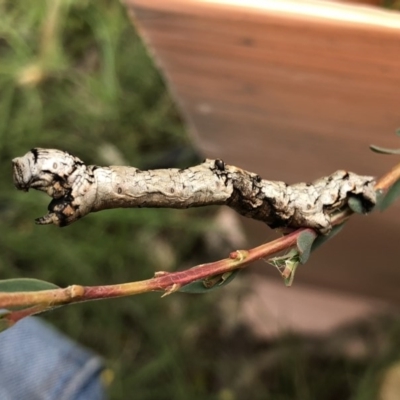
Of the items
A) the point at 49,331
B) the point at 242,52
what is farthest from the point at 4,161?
the point at 242,52

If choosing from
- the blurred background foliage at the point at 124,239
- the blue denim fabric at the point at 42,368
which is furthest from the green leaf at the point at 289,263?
the blurred background foliage at the point at 124,239

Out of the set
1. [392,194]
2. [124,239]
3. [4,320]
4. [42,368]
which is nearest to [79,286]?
[4,320]

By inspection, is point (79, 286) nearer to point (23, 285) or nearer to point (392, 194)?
point (23, 285)

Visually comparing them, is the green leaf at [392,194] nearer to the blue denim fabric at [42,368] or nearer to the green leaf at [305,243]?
the green leaf at [305,243]

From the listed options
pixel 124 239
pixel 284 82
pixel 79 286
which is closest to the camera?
pixel 79 286

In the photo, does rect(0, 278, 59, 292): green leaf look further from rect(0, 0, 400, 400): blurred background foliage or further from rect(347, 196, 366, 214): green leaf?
rect(0, 0, 400, 400): blurred background foliage

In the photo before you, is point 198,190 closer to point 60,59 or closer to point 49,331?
point 49,331

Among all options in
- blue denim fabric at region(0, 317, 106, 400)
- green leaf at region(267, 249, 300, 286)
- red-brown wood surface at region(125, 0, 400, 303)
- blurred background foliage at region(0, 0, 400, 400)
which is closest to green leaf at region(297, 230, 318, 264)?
green leaf at region(267, 249, 300, 286)
